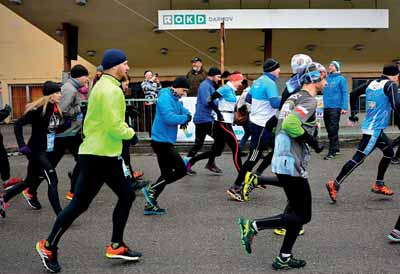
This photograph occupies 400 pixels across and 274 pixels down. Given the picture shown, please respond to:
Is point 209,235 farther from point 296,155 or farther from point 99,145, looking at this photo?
point 99,145

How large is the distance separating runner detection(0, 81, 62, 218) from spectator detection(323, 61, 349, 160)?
613cm

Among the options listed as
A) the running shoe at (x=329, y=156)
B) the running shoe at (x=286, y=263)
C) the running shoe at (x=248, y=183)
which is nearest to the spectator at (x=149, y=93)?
the running shoe at (x=329, y=156)

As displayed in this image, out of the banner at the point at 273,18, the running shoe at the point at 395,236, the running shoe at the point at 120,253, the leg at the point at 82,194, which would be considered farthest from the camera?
the banner at the point at 273,18

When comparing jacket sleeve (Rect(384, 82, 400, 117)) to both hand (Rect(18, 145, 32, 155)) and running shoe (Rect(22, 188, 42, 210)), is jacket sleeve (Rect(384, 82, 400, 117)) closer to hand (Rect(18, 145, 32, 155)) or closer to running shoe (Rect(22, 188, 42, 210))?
hand (Rect(18, 145, 32, 155))

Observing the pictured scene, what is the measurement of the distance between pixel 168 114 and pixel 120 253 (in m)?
1.96

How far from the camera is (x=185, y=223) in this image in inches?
220

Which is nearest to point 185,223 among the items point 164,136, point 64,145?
point 164,136

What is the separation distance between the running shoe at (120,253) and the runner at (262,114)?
2.40 metres

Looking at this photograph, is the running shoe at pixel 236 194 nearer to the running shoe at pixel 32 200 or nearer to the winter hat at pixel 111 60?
the running shoe at pixel 32 200

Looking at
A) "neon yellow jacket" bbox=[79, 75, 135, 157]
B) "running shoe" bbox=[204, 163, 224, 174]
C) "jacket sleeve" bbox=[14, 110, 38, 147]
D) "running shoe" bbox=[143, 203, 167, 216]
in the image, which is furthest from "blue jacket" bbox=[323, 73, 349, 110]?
"neon yellow jacket" bbox=[79, 75, 135, 157]

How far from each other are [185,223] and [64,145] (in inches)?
79.4

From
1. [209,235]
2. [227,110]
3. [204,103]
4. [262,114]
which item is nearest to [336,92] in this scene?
[204,103]

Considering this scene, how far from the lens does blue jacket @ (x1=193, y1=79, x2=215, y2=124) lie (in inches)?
301

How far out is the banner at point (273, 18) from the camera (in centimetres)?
1309
